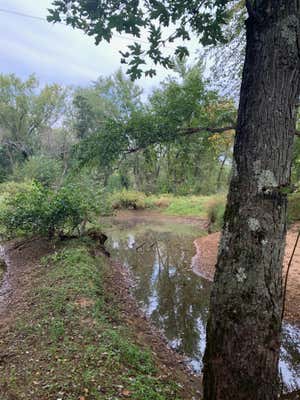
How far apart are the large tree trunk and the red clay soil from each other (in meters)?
3.49

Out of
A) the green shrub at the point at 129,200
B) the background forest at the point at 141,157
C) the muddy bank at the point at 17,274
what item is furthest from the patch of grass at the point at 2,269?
the green shrub at the point at 129,200

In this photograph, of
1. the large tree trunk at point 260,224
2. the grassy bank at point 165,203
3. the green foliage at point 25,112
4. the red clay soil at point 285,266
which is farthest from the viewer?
the green foliage at point 25,112

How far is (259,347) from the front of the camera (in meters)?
1.49

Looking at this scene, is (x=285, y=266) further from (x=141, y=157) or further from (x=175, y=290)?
(x=141, y=157)

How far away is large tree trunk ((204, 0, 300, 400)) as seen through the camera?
59.1 inches

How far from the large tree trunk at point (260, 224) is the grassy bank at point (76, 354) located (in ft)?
3.96

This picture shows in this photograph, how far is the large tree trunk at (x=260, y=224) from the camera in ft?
4.93

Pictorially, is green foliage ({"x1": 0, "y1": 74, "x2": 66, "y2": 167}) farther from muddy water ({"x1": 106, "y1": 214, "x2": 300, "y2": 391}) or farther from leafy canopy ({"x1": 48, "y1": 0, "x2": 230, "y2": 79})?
leafy canopy ({"x1": 48, "y1": 0, "x2": 230, "y2": 79})

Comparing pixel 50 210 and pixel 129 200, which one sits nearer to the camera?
pixel 50 210

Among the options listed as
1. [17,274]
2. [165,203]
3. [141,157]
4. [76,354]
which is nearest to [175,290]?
[141,157]

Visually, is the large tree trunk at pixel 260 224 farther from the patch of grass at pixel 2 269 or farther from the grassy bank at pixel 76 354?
the patch of grass at pixel 2 269

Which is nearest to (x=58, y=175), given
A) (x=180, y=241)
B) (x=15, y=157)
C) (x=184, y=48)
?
(x=180, y=241)

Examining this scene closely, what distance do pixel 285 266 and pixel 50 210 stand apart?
5702 millimetres

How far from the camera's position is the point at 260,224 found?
152 cm
